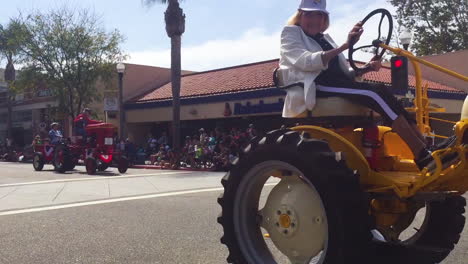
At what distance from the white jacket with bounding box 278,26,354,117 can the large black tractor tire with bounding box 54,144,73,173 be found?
13.8m

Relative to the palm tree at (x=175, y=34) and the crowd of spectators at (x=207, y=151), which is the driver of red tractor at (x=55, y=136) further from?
the palm tree at (x=175, y=34)

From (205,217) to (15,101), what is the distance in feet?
130

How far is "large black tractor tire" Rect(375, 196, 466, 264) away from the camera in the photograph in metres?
3.68

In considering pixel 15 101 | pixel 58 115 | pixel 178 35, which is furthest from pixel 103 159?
pixel 15 101

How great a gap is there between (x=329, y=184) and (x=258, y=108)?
20088 mm

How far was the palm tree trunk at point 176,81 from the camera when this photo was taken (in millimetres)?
20953

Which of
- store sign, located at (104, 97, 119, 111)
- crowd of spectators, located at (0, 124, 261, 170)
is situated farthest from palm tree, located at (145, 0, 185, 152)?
store sign, located at (104, 97, 119, 111)

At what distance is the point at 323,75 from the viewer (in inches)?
151

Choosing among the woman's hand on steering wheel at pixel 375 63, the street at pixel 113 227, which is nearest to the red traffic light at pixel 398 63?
the woman's hand on steering wheel at pixel 375 63

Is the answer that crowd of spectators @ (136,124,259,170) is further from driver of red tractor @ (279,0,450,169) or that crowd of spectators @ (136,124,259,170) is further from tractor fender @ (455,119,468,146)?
tractor fender @ (455,119,468,146)

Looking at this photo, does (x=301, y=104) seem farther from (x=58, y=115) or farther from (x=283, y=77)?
(x=58, y=115)

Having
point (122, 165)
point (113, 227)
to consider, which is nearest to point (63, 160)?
point (122, 165)

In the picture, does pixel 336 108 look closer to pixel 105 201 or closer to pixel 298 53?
pixel 298 53

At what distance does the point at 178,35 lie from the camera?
21797mm
